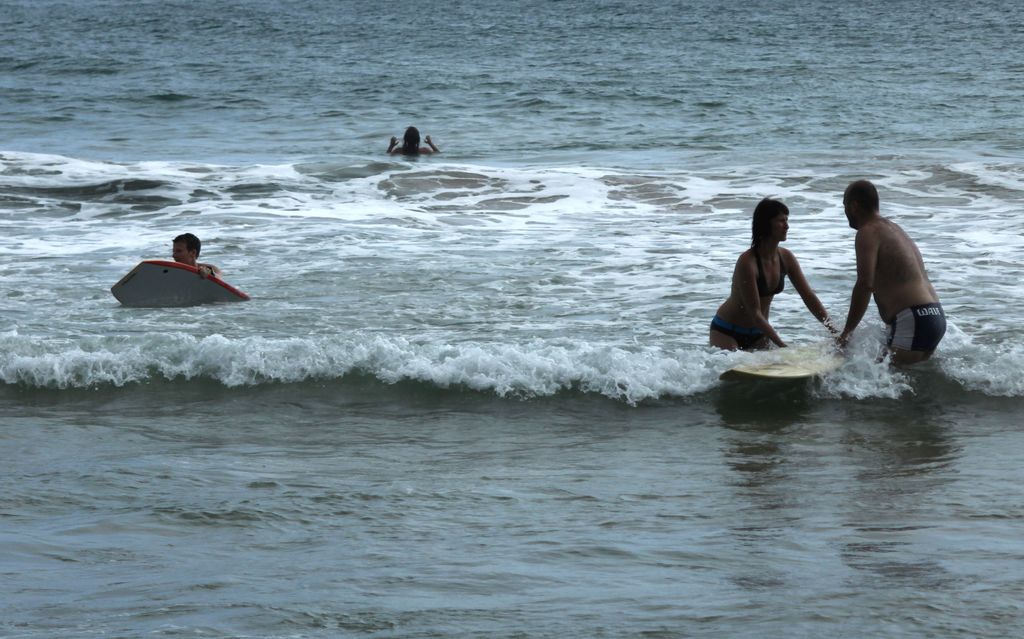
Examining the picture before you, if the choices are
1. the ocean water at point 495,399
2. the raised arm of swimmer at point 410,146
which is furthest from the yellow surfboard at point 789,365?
the raised arm of swimmer at point 410,146

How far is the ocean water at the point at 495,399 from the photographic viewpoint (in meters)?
4.12

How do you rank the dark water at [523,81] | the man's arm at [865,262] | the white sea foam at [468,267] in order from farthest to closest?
the dark water at [523,81]
the white sea foam at [468,267]
the man's arm at [865,262]

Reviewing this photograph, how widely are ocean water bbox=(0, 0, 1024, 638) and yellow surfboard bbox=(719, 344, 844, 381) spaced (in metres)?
0.11

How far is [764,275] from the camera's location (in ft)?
24.1

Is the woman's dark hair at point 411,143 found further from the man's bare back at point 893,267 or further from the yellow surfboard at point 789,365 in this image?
the man's bare back at point 893,267

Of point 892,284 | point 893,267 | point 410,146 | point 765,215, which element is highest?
point 410,146

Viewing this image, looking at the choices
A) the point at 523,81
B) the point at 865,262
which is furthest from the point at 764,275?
the point at 523,81

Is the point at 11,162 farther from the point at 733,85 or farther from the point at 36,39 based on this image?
the point at 36,39

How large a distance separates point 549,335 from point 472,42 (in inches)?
1319

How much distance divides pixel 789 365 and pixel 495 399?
1.85m

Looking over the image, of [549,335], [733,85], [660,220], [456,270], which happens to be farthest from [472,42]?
[549,335]

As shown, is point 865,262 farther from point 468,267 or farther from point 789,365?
point 468,267

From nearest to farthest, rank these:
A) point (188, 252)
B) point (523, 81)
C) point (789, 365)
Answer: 1. point (789, 365)
2. point (188, 252)
3. point (523, 81)

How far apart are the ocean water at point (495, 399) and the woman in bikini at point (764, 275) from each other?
1.12ft
